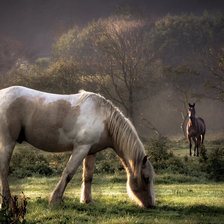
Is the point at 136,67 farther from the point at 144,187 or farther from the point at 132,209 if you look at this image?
the point at 132,209

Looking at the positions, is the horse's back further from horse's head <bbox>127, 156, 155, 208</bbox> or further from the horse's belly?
horse's head <bbox>127, 156, 155, 208</bbox>

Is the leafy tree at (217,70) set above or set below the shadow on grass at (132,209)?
above

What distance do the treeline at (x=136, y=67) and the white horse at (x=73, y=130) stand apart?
79.1 ft

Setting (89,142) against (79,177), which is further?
(79,177)

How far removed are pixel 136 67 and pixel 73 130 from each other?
90.7ft

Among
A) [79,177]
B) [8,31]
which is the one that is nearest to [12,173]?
[79,177]

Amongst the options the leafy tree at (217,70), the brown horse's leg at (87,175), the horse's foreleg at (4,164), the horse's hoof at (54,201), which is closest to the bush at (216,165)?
the brown horse's leg at (87,175)

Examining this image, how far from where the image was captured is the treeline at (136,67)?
1272 inches

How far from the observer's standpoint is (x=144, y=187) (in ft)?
22.5

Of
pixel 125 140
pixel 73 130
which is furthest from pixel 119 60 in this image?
pixel 73 130

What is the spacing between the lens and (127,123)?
7004 millimetres

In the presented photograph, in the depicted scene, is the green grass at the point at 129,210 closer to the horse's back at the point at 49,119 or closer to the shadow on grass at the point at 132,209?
the shadow on grass at the point at 132,209

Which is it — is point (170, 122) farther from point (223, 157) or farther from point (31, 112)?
point (31, 112)

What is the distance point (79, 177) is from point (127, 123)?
6207mm
